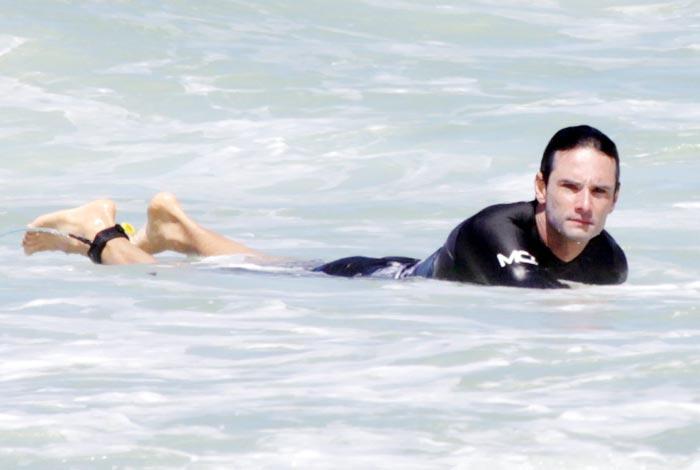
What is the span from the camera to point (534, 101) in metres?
12.9

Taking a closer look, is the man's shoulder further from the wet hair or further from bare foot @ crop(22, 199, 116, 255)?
bare foot @ crop(22, 199, 116, 255)

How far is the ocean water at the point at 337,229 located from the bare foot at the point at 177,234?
115 millimetres

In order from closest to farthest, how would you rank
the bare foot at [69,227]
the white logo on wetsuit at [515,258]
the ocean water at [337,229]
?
1. the ocean water at [337,229]
2. the white logo on wetsuit at [515,258]
3. the bare foot at [69,227]

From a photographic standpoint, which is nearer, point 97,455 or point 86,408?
point 97,455

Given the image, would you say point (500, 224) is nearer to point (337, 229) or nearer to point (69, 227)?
point (69, 227)

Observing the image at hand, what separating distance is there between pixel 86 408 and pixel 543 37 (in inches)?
444

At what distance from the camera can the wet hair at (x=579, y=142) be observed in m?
6.59

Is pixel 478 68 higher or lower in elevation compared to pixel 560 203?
higher

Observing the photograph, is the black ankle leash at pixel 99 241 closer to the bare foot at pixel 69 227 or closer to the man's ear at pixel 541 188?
the bare foot at pixel 69 227

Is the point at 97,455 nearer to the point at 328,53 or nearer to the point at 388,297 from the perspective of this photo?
the point at 388,297

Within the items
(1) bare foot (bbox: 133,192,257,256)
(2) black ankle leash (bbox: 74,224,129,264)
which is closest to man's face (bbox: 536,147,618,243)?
(1) bare foot (bbox: 133,192,257,256)

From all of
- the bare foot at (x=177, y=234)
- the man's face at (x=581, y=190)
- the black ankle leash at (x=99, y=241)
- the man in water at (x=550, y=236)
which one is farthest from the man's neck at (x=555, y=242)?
the black ankle leash at (x=99, y=241)

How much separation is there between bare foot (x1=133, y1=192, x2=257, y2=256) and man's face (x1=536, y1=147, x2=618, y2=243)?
1.88 meters

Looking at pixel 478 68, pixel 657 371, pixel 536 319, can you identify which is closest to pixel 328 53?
pixel 478 68
